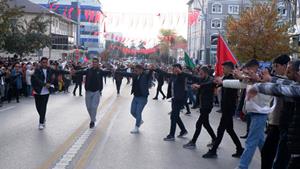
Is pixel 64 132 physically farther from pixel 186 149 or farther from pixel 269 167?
pixel 269 167

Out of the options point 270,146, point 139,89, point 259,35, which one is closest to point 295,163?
point 270,146

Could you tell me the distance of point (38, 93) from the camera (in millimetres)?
13102

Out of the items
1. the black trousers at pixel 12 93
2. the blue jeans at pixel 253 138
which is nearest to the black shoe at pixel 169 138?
the blue jeans at pixel 253 138

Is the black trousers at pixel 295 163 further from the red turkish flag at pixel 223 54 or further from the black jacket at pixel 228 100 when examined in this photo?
the red turkish flag at pixel 223 54

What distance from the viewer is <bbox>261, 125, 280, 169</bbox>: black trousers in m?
7.00

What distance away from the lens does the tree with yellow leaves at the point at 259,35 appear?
29.2 metres

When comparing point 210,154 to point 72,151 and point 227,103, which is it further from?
point 72,151

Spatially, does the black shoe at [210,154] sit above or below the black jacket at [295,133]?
below

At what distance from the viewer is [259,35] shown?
96.6 ft

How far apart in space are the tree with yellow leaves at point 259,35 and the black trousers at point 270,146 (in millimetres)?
22642

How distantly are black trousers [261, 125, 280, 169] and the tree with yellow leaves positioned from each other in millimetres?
22642

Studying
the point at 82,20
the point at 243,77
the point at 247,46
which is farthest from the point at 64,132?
the point at 82,20

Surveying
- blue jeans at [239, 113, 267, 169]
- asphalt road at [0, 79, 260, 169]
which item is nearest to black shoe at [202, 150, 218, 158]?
asphalt road at [0, 79, 260, 169]

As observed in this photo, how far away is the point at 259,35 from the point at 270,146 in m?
23.2
